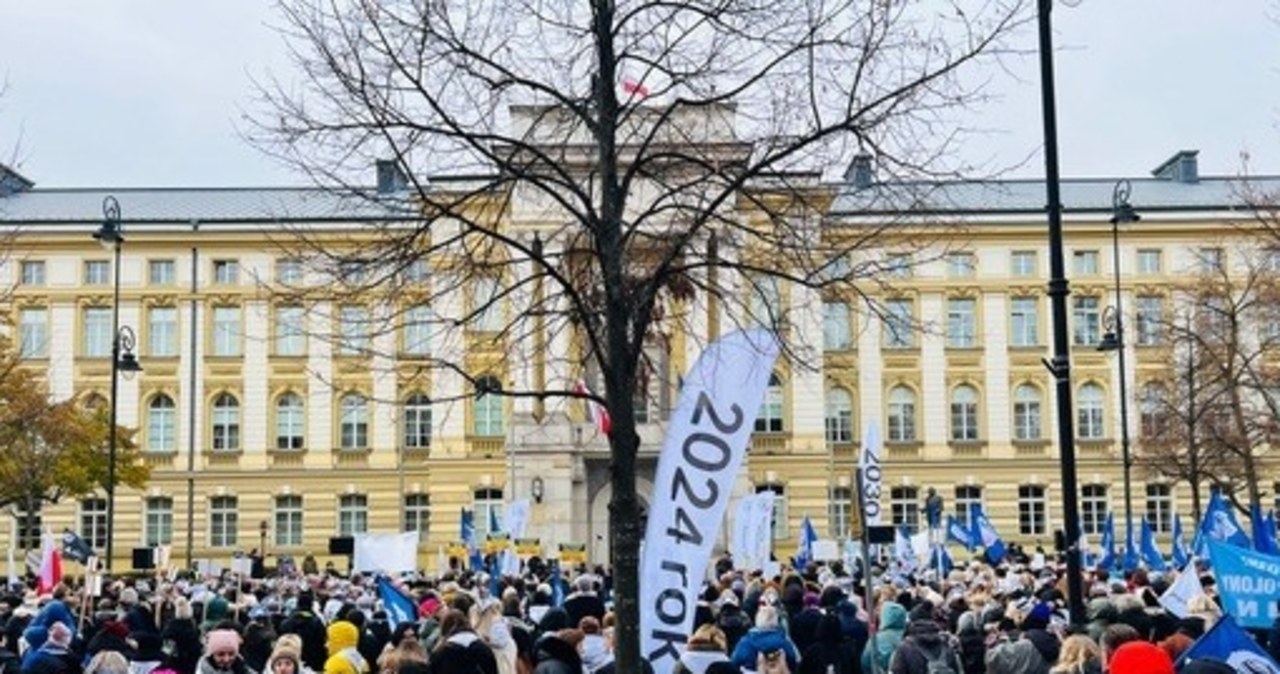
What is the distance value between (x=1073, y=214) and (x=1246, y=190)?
1509 inches

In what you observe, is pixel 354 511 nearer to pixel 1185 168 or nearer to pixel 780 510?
pixel 780 510

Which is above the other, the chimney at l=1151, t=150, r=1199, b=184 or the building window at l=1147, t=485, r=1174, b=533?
the chimney at l=1151, t=150, r=1199, b=184

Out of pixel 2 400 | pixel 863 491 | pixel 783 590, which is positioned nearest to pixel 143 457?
pixel 2 400

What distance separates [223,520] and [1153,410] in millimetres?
37543

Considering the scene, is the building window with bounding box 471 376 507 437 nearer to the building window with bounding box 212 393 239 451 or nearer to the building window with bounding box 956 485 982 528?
the building window with bounding box 212 393 239 451

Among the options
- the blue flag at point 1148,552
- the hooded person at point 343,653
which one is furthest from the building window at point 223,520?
the hooded person at point 343,653

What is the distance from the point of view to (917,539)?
4453 centimetres

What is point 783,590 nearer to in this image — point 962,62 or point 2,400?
point 962,62

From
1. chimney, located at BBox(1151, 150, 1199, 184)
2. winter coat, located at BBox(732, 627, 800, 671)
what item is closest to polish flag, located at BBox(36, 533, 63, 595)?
winter coat, located at BBox(732, 627, 800, 671)

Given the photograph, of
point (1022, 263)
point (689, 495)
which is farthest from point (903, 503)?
point (689, 495)

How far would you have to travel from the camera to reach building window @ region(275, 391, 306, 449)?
72.7m

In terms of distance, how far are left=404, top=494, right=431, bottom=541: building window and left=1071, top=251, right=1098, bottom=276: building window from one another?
92.8 ft

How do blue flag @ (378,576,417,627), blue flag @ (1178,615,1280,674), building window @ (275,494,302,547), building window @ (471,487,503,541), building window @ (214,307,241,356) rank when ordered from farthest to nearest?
building window @ (214,307,241,356) < building window @ (275,494,302,547) < building window @ (471,487,503,541) < blue flag @ (378,576,417,627) < blue flag @ (1178,615,1280,674)

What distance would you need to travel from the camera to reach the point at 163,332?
73.2 metres
